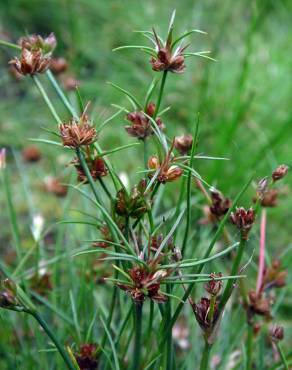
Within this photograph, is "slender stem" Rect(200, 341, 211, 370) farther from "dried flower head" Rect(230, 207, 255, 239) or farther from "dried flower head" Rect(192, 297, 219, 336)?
"dried flower head" Rect(230, 207, 255, 239)

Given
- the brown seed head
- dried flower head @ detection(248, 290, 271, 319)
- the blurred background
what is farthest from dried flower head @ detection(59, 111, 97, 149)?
the blurred background

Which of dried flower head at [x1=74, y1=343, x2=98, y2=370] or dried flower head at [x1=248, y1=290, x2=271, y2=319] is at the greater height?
dried flower head at [x1=248, y1=290, x2=271, y2=319]

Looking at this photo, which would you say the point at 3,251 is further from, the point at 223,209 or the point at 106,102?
the point at 223,209

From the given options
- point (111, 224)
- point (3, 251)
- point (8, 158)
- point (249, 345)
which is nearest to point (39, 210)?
point (3, 251)

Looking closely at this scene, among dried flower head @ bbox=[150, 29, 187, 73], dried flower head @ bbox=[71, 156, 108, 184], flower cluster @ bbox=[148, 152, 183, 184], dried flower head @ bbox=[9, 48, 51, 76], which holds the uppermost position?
dried flower head @ bbox=[9, 48, 51, 76]

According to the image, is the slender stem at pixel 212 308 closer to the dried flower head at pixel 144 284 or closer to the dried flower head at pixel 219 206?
the dried flower head at pixel 144 284

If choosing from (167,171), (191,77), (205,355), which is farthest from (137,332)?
(191,77)

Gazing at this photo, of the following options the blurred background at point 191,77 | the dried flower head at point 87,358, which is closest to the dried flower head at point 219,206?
the dried flower head at point 87,358
